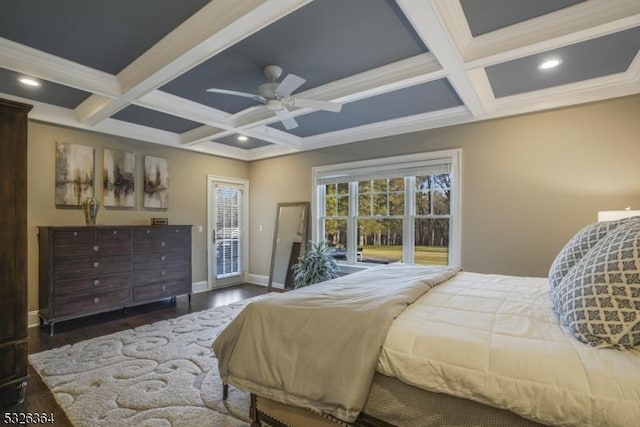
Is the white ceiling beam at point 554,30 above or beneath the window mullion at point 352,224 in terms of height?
above

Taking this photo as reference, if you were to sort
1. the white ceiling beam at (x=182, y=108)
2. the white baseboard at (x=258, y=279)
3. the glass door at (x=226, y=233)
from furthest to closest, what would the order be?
the white baseboard at (x=258, y=279), the glass door at (x=226, y=233), the white ceiling beam at (x=182, y=108)

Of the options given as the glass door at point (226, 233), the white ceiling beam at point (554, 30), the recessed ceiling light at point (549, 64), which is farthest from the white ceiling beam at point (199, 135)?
the recessed ceiling light at point (549, 64)

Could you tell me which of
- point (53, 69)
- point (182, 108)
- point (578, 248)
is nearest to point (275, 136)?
point (182, 108)

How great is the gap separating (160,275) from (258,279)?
2125 millimetres

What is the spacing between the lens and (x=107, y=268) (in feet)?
13.0

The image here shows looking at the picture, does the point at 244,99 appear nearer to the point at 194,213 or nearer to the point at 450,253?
the point at 194,213

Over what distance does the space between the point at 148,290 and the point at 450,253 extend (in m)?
4.24

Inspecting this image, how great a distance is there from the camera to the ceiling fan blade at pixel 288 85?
2.57m

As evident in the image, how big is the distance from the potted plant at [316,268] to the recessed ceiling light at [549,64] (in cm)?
346

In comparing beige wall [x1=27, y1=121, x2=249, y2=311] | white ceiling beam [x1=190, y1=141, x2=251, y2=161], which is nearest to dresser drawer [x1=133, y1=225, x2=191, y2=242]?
beige wall [x1=27, y1=121, x2=249, y2=311]

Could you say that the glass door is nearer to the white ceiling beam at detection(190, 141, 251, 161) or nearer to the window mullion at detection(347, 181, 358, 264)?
the white ceiling beam at detection(190, 141, 251, 161)

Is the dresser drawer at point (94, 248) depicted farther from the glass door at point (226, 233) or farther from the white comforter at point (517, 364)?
the white comforter at point (517, 364)

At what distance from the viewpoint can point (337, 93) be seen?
3260 mm

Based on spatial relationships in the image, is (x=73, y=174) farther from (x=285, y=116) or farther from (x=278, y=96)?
(x=278, y=96)
